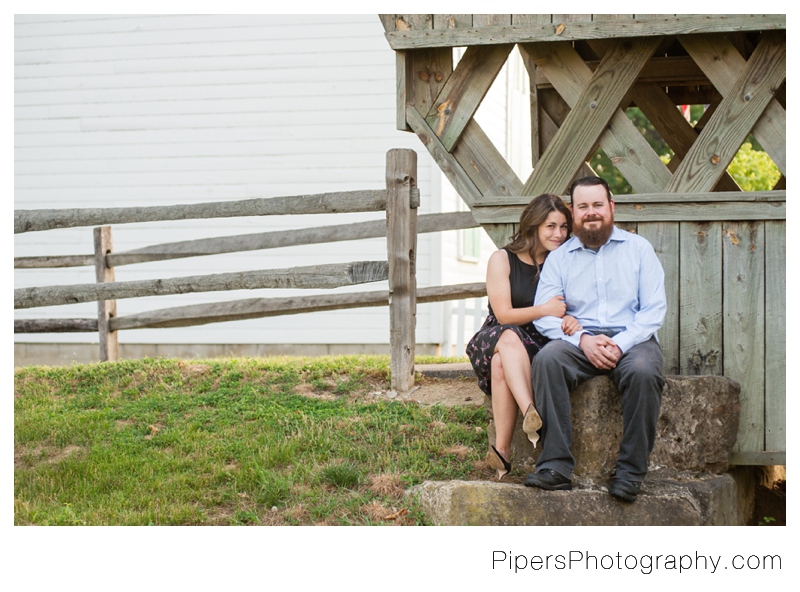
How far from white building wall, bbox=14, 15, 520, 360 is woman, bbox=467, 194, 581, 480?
5.81 metres

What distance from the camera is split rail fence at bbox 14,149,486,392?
6.33 meters

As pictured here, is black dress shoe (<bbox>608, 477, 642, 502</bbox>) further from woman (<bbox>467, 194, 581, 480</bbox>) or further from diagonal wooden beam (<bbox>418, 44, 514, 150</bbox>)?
diagonal wooden beam (<bbox>418, 44, 514, 150</bbox>)

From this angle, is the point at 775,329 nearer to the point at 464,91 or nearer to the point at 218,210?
the point at 464,91

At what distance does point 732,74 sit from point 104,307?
586 cm

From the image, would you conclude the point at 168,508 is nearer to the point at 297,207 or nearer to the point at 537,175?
the point at 297,207

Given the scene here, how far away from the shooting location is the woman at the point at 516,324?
4.77 meters

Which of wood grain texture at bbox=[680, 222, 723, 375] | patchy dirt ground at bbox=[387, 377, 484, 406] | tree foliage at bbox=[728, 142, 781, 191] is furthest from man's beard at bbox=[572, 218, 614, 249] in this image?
tree foliage at bbox=[728, 142, 781, 191]

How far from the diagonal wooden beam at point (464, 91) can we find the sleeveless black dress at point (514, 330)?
1.15m

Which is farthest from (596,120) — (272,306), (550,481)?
(272,306)

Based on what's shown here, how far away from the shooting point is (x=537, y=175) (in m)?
5.77

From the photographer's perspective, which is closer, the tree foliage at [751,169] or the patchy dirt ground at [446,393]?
the patchy dirt ground at [446,393]

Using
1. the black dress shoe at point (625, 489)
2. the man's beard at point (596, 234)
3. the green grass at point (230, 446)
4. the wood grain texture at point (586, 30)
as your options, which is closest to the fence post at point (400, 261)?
the green grass at point (230, 446)

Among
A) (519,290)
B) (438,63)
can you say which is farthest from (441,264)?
(519,290)

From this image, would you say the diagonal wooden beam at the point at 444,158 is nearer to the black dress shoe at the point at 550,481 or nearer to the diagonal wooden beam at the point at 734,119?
the diagonal wooden beam at the point at 734,119
